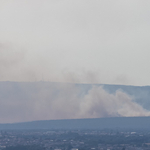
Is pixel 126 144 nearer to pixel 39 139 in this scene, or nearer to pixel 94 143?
pixel 94 143

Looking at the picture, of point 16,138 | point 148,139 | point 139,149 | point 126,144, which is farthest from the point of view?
point 16,138

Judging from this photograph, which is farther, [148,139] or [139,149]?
[148,139]

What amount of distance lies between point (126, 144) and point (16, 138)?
32.1 metres

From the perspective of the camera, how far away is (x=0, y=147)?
449ft

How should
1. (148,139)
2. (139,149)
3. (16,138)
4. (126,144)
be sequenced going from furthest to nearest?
(16,138)
(148,139)
(126,144)
(139,149)

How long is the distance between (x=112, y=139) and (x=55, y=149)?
28477 mm

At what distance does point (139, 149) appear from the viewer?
431ft

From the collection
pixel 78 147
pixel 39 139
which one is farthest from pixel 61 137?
pixel 78 147

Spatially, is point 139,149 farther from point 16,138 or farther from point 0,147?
point 16,138

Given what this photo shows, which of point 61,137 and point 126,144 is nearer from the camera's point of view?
point 126,144

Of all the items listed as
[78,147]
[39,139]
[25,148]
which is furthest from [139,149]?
[39,139]

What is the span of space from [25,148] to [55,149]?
6571mm

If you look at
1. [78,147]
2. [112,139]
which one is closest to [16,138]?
[112,139]

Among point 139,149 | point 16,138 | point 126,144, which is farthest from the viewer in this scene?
point 16,138
